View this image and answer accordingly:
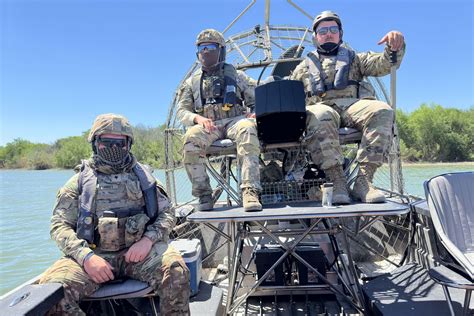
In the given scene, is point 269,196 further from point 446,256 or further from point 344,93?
point 446,256

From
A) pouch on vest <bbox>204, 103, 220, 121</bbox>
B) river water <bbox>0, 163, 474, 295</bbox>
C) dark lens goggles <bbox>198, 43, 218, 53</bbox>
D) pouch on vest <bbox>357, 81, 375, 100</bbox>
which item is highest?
dark lens goggles <bbox>198, 43, 218, 53</bbox>

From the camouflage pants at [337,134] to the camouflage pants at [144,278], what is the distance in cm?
134

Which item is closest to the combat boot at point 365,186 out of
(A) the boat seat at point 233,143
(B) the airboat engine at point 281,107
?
(A) the boat seat at point 233,143

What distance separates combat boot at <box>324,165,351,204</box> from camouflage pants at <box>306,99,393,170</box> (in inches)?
2.0

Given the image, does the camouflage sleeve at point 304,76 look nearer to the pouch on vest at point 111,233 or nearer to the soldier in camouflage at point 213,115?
the soldier in camouflage at point 213,115

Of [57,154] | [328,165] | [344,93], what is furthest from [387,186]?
[57,154]

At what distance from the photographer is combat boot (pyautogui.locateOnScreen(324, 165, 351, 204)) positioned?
262 cm

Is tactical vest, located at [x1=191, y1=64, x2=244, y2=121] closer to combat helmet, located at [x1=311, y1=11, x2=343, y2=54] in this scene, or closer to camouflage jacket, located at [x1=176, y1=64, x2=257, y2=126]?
camouflage jacket, located at [x1=176, y1=64, x2=257, y2=126]

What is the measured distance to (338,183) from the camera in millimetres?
2768

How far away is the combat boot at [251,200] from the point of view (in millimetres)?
2545

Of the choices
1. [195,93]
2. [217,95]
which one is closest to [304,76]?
[217,95]

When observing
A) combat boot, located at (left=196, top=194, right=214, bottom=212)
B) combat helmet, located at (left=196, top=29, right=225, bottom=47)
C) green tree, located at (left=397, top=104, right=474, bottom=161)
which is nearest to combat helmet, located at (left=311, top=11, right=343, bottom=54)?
combat helmet, located at (left=196, top=29, right=225, bottom=47)

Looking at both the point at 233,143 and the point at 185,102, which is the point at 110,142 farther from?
the point at 185,102

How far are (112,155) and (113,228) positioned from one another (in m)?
0.50
